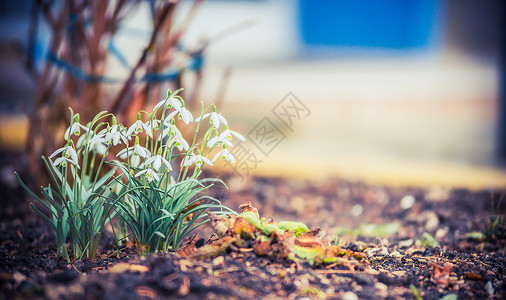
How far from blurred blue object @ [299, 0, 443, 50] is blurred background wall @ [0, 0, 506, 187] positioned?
0.01 m

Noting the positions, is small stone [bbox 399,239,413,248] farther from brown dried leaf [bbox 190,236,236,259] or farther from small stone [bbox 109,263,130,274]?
small stone [bbox 109,263,130,274]

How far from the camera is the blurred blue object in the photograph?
5.76m

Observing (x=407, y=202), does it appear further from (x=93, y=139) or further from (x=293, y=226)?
(x=93, y=139)

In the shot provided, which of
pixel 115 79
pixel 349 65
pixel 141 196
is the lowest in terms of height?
pixel 141 196

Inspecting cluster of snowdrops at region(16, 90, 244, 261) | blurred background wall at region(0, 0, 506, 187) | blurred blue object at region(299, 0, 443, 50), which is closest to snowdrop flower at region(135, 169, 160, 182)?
cluster of snowdrops at region(16, 90, 244, 261)

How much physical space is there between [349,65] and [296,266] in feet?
Answer: 15.4

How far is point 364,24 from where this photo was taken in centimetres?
584

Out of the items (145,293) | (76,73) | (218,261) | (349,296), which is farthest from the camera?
(76,73)

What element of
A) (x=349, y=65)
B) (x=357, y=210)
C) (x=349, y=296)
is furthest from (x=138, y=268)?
(x=349, y=65)

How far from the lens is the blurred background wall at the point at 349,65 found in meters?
5.27

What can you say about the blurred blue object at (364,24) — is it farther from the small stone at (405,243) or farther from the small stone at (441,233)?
the small stone at (405,243)

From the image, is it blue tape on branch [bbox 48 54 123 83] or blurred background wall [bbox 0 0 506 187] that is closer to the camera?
blue tape on branch [bbox 48 54 123 83]

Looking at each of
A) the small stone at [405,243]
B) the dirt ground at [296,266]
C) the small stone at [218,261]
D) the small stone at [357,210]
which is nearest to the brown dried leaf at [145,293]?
the dirt ground at [296,266]

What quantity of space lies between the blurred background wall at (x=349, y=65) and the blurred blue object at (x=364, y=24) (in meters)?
0.01
